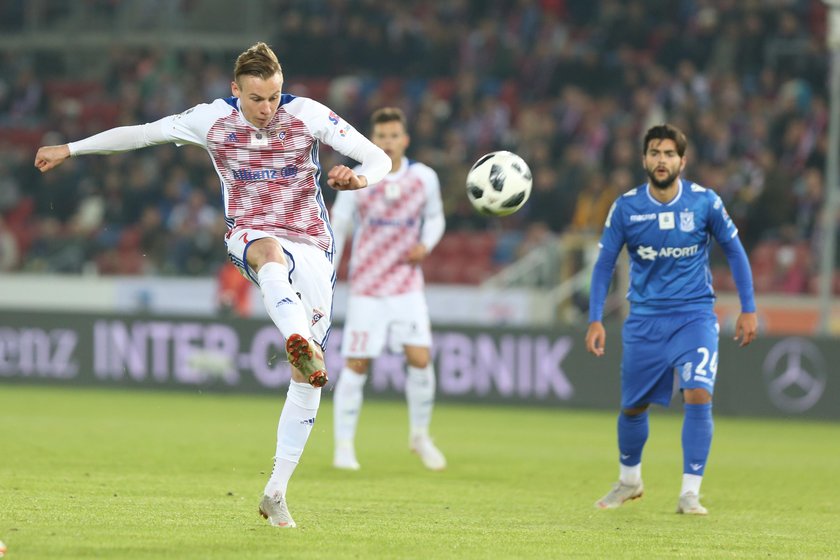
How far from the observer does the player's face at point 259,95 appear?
23.0 feet

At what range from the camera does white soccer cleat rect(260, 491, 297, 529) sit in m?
7.01

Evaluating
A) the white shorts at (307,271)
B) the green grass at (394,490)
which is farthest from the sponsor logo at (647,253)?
the white shorts at (307,271)

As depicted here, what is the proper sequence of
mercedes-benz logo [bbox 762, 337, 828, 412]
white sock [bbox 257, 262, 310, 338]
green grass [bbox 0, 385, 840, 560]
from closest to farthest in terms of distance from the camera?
green grass [bbox 0, 385, 840, 560] < white sock [bbox 257, 262, 310, 338] < mercedes-benz logo [bbox 762, 337, 828, 412]

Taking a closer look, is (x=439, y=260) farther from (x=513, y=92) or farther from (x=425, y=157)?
(x=513, y=92)

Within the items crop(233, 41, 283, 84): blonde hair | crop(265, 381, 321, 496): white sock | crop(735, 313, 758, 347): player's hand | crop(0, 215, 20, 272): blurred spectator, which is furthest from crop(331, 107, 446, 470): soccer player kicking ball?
crop(0, 215, 20, 272): blurred spectator

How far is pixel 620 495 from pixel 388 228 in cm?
350

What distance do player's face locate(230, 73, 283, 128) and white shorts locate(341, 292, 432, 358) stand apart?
4.22 meters

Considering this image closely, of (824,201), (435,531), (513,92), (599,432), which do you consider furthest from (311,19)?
(435,531)

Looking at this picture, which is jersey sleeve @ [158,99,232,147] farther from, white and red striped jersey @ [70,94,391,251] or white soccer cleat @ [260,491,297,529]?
white soccer cleat @ [260,491,297,529]

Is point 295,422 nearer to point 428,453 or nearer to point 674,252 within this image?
point 674,252

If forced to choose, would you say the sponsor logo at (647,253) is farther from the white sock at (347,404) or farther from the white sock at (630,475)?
the white sock at (347,404)

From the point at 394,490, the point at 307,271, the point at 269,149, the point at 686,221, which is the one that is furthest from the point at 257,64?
the point at 394,490

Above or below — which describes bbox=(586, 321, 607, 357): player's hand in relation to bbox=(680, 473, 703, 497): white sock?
above

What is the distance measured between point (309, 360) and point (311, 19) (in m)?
21.7
